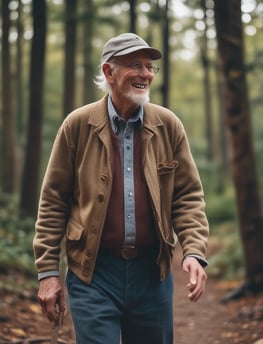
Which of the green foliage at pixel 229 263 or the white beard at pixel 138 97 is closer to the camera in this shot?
the white beard at pixel 138 97

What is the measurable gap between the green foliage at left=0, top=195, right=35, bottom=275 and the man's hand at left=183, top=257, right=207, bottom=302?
20.1 feet

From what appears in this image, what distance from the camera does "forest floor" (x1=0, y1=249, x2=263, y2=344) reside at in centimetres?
717

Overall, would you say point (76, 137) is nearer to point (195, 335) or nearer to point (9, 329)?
point (9, 329)

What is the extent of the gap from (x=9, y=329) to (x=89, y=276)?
378 cm

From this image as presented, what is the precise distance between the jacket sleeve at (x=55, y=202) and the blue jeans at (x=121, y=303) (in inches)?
7.8

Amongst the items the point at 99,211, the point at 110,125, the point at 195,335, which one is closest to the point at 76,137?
the point at 110,125

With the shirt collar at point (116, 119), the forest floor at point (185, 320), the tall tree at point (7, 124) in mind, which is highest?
the shirt collar at point (116, 119)

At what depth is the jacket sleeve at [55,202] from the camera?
365cm

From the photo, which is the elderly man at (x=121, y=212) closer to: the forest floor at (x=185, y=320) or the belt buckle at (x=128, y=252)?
the belt buckle at (x=128, y=252)

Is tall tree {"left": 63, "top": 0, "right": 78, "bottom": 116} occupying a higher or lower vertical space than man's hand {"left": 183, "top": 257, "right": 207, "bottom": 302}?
higher

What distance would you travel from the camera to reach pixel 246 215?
32.3 feet

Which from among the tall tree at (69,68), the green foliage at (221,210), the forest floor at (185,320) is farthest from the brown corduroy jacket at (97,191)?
the green foliage at (221,210)

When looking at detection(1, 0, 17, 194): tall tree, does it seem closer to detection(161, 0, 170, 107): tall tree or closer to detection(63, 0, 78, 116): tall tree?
detection(63, 0, 78, 116): tall tree

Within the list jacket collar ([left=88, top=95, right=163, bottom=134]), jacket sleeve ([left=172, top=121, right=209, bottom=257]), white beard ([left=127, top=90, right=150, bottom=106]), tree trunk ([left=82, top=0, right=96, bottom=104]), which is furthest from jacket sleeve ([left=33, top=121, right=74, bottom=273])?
tree trunk ([left=82, top=0, right=96, bottom=104])
